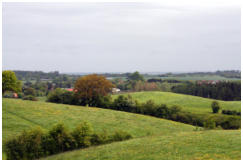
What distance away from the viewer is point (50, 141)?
30.1 m

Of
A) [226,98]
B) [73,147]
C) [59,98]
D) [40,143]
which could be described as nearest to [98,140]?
[73,147]

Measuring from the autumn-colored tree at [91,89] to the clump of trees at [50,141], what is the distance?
3339 centimetres

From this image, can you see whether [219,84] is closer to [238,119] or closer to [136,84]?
[136,84]

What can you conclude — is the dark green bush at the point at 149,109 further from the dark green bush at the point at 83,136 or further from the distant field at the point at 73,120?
the dark green bush at the point at 83,136

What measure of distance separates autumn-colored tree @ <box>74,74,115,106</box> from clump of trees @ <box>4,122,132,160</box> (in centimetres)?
3339

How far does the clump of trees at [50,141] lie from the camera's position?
27966mm

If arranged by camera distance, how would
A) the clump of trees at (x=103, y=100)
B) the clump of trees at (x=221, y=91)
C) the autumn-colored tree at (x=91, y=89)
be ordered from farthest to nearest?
1. the clump of trees at (x=221, y=91)
2. the autumn-colored tree at (x=91, y=89)
3. the clump of trees at (x=103, y=100)

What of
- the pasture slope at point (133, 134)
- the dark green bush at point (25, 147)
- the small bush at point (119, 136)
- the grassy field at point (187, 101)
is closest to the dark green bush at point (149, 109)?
the pasture slope at point (133, 134)

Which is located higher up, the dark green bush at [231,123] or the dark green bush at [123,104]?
the dark green bush at [123,104]

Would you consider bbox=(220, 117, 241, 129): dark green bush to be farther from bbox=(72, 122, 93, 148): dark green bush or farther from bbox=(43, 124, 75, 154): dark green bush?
bbox=(43, 124, 75, 154): dark green bush

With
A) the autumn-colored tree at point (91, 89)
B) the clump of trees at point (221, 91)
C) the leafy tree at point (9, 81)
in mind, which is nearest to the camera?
the leafy tree at point (9, 81)

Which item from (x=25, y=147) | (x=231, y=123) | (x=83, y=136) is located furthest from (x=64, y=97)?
(x=231, y=123)

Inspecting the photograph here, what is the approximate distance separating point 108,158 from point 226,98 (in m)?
105

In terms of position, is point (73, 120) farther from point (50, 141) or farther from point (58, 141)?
point (50, 141)
